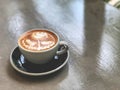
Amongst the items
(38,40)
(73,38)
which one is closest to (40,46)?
(38,40)

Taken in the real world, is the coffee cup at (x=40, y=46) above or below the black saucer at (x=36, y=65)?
above

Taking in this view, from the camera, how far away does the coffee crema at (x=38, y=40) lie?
0.67 m

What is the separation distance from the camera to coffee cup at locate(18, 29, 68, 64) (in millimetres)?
657

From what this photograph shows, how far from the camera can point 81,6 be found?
3.34 feet

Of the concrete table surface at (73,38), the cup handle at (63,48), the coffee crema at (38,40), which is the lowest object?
the concrete table surface at (73,38)

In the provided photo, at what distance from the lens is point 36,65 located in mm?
696

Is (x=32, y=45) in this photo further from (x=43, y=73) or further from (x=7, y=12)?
(x=7, y=12)

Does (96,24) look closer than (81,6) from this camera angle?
Yes

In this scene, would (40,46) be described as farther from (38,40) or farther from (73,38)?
(73,38)

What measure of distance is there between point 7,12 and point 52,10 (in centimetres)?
19

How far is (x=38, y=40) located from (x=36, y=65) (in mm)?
75

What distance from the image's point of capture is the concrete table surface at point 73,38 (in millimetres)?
656

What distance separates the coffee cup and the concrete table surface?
0.17 feet

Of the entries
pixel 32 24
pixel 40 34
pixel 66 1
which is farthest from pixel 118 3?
pixel 40 34
